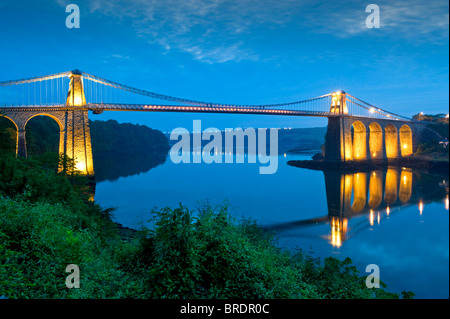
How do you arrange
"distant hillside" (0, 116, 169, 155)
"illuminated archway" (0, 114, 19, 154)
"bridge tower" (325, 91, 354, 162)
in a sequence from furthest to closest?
"bridge tower" (325, 91, 354, 162), "distant hillside" (0, 116, 169, 155), "illuminated archway" (0, 114, 19, 154)

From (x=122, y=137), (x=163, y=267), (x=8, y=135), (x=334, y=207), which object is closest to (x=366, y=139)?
(x=334, y=207)

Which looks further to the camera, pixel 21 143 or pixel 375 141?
pixel 375 141

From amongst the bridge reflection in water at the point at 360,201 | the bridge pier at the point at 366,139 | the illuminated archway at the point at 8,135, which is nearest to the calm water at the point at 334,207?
the bridge reflection in water at the point at 360,201

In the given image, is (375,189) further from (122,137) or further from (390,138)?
(122,137)

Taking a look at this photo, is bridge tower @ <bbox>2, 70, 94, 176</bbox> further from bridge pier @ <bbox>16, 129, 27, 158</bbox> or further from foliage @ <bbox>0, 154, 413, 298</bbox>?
foliage @ <bbox>0, 154, 413, 298</bbox>

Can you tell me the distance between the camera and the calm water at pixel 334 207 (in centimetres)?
1048

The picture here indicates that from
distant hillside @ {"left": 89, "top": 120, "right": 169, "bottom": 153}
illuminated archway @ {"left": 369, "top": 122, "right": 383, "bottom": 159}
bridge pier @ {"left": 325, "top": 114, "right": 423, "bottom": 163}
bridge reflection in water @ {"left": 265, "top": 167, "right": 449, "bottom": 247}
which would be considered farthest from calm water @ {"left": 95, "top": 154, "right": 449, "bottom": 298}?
distant hillside @ {"left": 89, "top": 120, "right": 169, "bottom": 153}

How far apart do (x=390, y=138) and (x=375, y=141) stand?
9.64ft

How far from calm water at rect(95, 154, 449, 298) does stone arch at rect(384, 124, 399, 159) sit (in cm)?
1271

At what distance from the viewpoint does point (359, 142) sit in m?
46.0

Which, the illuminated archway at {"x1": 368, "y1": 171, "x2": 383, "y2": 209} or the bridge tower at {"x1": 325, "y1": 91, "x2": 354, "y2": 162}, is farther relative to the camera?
the bridge tower at {"x1": 325, "y1": 91, "x2": 354, "y2": 162}

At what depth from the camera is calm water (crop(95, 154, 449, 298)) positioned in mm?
10481
